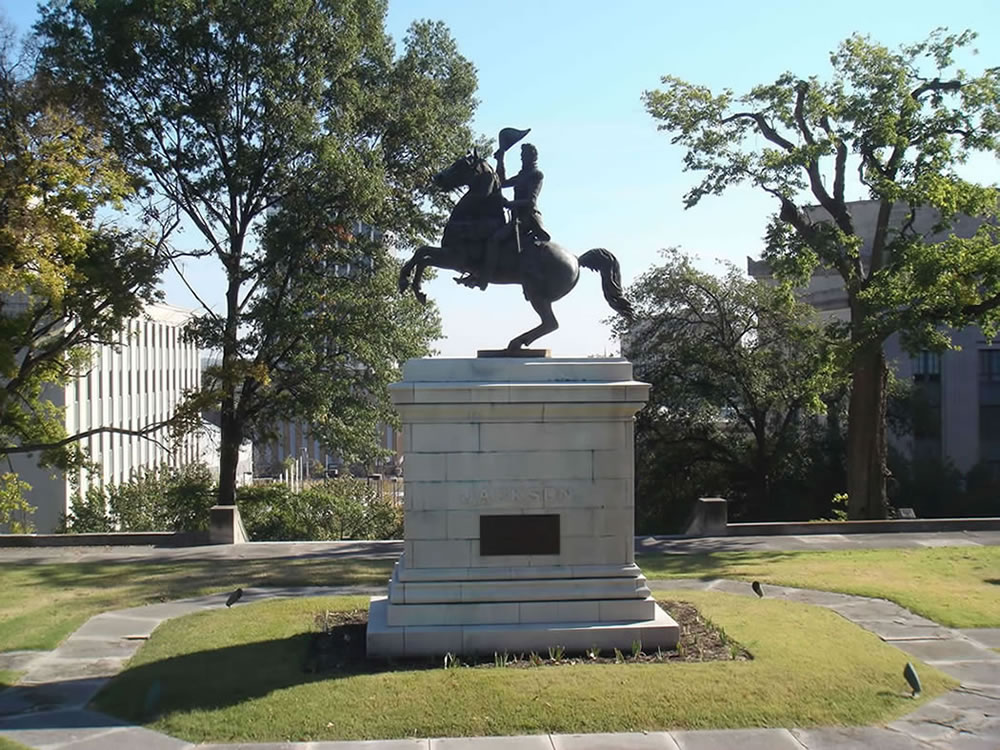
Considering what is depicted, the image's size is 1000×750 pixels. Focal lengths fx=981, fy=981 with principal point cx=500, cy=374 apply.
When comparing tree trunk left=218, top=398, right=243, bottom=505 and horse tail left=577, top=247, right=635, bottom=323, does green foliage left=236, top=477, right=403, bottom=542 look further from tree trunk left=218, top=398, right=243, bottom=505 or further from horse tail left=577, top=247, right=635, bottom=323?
horse tail left=577, top=247, right=635, bottom=323

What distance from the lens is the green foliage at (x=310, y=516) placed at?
1040 inches

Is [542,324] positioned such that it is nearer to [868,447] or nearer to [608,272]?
[608,272]

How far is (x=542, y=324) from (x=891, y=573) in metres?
7.47

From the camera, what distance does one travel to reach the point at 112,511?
1146 inches

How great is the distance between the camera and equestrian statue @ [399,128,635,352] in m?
11.3

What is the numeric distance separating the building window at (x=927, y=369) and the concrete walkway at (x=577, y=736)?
2971 cm

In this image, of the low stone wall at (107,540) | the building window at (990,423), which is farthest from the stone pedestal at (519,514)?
the building window at (990,423)

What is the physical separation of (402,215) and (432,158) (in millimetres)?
1851

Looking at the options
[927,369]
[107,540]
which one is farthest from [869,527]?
[927,369]

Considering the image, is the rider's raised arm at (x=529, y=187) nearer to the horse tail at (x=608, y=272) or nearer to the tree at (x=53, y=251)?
the horse tail at (x=608, y=272)

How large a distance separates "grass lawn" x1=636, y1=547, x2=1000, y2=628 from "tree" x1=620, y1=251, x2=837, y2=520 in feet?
38.6

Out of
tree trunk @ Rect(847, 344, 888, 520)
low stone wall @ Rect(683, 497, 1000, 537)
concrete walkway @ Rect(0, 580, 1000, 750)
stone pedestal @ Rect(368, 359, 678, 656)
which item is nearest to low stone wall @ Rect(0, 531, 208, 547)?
concrete walkway @ Rect(0, 580, 1000, 750)

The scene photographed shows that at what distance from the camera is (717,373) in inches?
1137

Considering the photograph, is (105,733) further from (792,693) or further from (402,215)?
(402,215)
